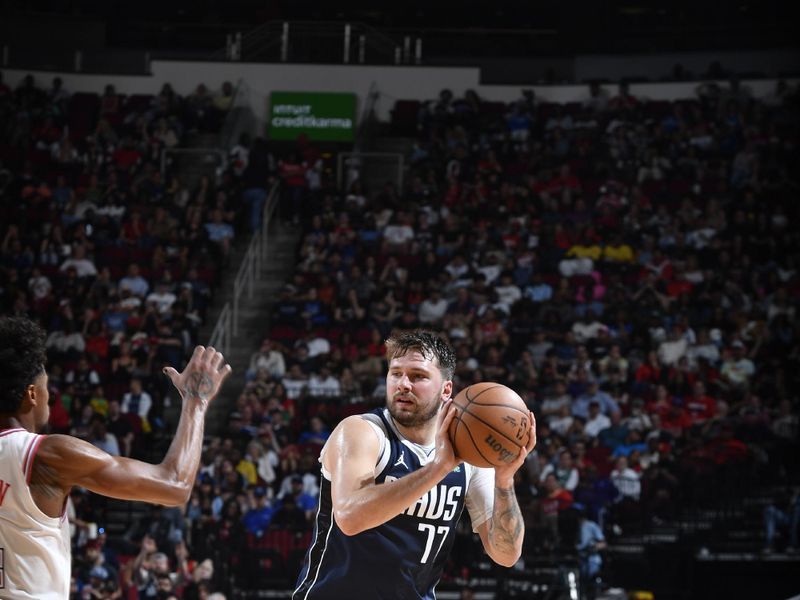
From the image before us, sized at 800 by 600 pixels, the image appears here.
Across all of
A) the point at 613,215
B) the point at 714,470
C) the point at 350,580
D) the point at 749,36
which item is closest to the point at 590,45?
the point at 749,36

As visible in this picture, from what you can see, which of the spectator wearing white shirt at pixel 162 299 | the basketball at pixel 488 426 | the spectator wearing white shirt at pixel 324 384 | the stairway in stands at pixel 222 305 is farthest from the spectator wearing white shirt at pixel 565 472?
the basketball at pixel 488 426

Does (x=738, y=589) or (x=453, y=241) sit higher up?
(x=453, y=241)

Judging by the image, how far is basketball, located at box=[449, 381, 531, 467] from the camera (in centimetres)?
444

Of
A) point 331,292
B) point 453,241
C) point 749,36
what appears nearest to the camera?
point 331,292

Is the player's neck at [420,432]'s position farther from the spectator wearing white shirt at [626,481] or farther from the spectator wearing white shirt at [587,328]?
the spectator wearing white shirt at [587,328]

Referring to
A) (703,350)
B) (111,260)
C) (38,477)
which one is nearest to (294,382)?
(111,260)

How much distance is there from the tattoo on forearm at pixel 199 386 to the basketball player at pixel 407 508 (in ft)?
2.36

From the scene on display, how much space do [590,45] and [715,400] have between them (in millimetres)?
13267

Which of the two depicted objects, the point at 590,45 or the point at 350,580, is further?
the point at 590,45

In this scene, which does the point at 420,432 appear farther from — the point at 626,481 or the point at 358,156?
the point at 358,156

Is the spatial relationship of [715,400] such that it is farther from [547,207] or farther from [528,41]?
[528,41]

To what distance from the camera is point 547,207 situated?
67.0 ft

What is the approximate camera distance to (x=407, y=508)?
15.9ft

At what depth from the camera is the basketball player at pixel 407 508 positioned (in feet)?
16.1
